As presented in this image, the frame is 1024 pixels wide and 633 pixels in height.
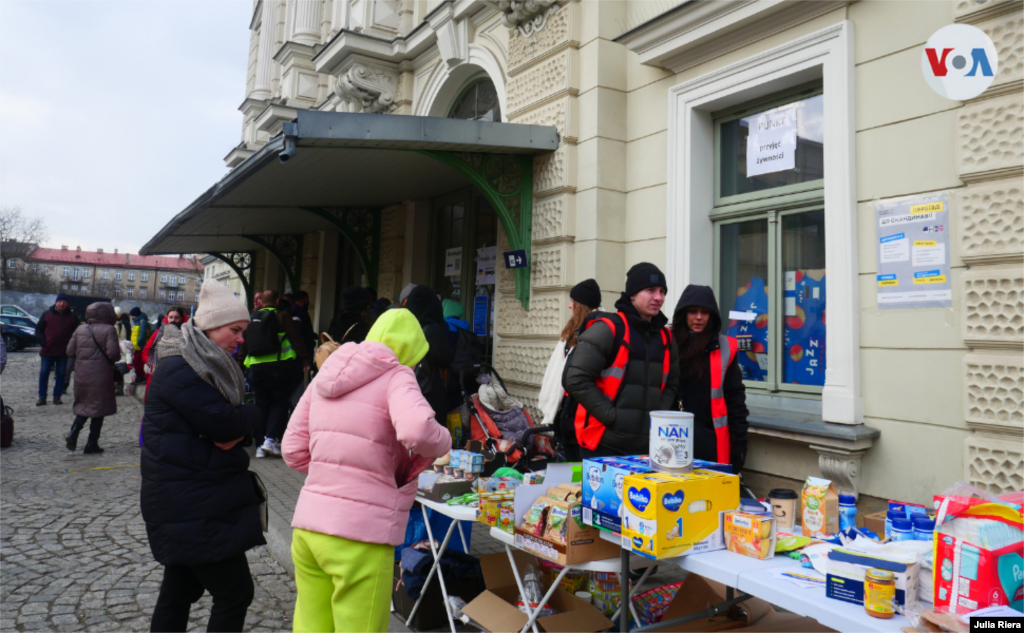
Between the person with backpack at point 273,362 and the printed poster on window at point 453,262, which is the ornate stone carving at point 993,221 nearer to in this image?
the printed poster on window at point 453,262

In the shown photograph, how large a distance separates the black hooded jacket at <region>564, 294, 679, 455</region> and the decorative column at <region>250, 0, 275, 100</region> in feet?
51.3

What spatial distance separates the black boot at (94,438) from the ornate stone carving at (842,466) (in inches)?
305

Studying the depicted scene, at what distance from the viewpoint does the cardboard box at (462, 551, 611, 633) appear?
2979 millimetres

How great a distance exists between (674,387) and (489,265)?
187 inches

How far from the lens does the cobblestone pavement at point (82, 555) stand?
145 inches

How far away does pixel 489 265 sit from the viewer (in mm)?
8289

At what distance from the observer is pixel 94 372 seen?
7.84 m

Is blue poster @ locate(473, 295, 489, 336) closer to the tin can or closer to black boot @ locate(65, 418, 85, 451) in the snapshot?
black boot @ locate(65, 418, 85, 451)

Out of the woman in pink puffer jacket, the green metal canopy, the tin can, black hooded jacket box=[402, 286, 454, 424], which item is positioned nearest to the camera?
the tin can

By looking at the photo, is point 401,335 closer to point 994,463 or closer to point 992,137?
point 994,463

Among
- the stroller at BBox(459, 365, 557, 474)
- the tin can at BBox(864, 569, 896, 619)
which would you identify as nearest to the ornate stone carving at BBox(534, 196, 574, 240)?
the stroller at BBox(459, 365, 557, 474)

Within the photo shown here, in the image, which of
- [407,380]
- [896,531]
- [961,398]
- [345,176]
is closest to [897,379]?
[961,398]

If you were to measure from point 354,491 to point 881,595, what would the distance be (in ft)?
5.48

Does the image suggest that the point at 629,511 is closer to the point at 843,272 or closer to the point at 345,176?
the point at 843,272
